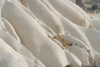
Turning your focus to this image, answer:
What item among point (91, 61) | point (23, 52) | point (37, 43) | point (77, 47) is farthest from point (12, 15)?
point (91, 61)

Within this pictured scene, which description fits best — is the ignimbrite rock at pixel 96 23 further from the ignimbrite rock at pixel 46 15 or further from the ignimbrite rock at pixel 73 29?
the ignimbrite rock at pixel 46 15

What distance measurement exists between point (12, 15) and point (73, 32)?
3445 mm

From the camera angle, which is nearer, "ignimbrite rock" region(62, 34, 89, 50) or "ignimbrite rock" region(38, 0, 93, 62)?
"ignimbrite rock" region(62, 34, 89, 50)

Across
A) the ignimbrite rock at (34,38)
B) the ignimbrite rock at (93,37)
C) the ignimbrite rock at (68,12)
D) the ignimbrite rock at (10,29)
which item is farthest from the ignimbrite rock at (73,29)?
the ignimbrite rock at (10,29)

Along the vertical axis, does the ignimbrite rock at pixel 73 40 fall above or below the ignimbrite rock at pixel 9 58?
above

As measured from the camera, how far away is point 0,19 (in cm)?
1164

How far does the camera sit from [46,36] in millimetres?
11930

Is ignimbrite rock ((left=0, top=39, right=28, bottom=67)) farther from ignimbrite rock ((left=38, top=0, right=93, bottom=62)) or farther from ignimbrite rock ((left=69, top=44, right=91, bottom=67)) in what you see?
ignimbrite rock ((left=38, top=0, right=93, bottom=62))

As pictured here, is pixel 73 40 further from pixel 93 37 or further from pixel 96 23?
pixel 96 23

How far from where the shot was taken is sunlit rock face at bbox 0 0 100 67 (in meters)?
10.1

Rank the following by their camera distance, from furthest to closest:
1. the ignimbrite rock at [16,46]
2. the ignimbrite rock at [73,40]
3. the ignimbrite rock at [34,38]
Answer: the ignimbrite rock at [73,40], the ignimbrite rock at [34,38], the ignimbrite rock at [16,46]

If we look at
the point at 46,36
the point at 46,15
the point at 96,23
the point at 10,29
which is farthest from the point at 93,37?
the point at 10,29

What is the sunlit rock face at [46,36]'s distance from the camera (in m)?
10.1

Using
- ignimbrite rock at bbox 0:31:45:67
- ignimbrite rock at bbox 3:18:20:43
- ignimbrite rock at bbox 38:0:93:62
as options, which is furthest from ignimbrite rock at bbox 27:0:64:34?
ignimbrite rock at bbox 0:31:45:67
